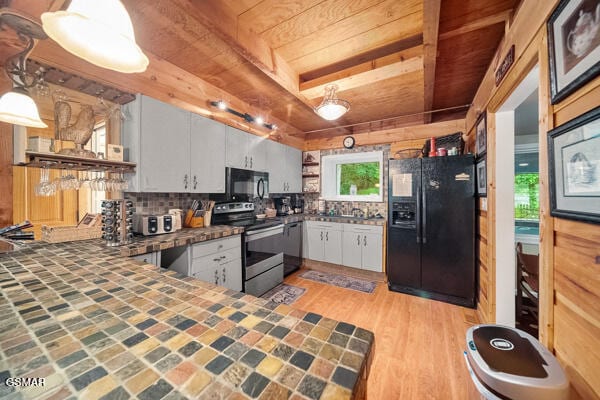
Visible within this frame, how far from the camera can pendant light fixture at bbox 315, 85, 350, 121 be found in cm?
217

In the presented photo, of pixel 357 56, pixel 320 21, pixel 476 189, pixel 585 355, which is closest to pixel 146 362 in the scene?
pixel 585 355

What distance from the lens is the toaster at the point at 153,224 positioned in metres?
1.95

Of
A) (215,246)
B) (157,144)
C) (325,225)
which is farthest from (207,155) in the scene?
(325,225)

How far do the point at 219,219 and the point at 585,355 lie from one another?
9.16 feet

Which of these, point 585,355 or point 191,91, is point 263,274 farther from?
point 585,355

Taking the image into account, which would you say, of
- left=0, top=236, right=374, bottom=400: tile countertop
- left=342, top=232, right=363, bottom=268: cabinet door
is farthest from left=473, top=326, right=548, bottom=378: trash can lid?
left=342, top=232, right=363, bottom=268: cabinet door

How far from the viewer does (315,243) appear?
3646mm

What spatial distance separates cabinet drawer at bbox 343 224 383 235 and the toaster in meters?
2.33

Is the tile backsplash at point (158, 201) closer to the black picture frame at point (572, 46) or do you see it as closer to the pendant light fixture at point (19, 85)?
the pendant light fixture at point (19, 85)

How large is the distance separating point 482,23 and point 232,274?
2.92 metres

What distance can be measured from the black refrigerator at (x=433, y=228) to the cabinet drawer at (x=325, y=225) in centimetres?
79

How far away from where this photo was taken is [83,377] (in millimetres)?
453

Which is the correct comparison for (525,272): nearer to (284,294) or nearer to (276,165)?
(284,294)

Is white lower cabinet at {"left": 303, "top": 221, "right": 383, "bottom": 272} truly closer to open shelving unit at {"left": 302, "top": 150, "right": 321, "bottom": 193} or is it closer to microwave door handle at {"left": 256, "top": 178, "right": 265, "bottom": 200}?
open shelving unit at {"left": 302, "top": 150, "right": 321, "bottom": 193}
